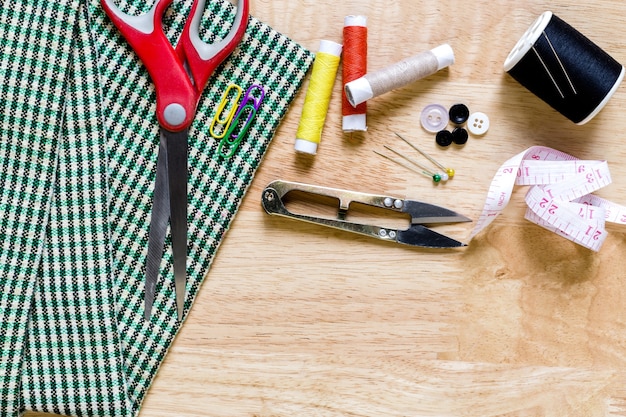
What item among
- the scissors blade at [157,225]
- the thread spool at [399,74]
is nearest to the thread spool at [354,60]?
the thread spool at [399,74]

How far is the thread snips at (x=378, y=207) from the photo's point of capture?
1.33 metres

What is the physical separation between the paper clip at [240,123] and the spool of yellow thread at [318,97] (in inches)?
3.9

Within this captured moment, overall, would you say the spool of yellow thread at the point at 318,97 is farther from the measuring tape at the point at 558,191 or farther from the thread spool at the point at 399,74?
the measuring tape at the point at 558,191

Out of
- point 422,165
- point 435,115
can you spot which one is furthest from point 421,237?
point 435,115

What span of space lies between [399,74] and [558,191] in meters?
0.41

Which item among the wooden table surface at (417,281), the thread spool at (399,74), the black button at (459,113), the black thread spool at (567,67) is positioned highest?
the black thread spool at (567,67)

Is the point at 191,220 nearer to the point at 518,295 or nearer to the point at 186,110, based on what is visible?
the point at 186,110

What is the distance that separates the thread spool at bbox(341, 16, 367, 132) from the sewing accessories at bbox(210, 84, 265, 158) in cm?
18

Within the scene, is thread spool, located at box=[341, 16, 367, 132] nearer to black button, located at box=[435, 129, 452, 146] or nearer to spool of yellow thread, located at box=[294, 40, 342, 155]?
spool of yellow thread, located at box=[294, 40, 342, 155]

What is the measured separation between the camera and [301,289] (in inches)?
54.1

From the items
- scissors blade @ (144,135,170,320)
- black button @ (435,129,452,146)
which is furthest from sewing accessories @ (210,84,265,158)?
black button @ (435,129,452,146)

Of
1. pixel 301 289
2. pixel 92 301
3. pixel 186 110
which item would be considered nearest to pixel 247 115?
pixel 186 110

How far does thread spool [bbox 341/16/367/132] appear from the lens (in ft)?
4.21

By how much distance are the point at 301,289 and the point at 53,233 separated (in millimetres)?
517
